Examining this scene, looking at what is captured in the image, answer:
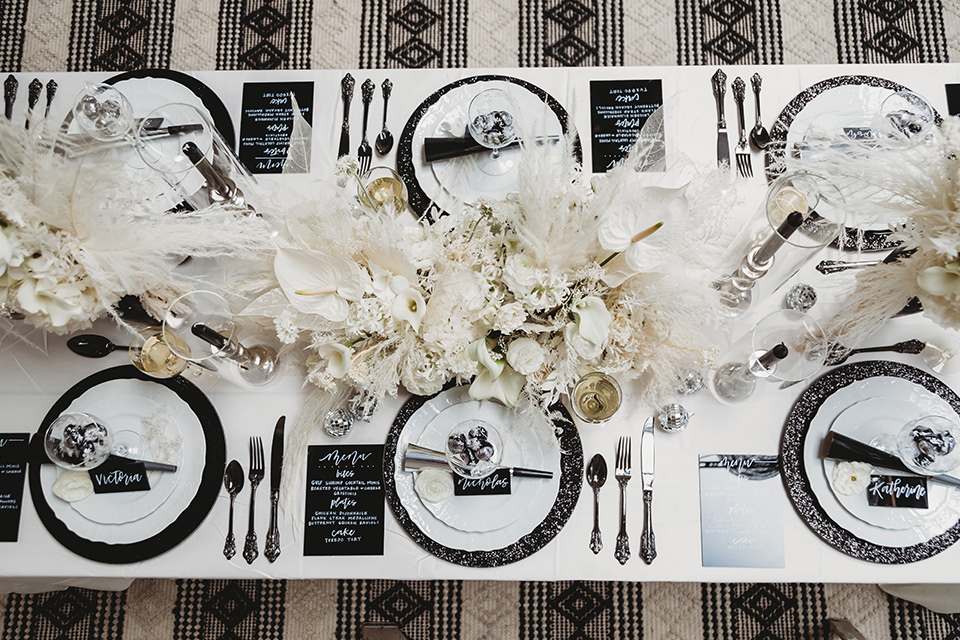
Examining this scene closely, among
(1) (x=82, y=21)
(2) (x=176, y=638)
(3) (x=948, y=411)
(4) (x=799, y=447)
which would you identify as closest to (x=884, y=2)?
(3) (x=948, y=411)

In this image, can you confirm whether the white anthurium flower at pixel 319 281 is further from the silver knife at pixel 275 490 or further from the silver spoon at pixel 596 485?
the silver spoon at pixel 596 485

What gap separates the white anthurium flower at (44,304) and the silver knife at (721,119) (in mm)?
1308

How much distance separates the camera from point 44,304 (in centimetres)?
107

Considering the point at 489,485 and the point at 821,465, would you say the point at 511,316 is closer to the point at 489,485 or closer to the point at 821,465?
the point at 489,485

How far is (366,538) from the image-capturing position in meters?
1.26

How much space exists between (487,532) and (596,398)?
0.35 metres

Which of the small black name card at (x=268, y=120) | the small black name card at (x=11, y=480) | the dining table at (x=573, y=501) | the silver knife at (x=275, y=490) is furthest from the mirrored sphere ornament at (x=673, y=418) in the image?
the small black name card at (x=11, y=480)

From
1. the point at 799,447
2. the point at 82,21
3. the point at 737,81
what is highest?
the point at 82,21

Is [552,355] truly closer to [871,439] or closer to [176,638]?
[871,439]

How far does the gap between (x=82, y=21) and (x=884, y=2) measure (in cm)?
292

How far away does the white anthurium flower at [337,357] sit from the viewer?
1043 millimetres

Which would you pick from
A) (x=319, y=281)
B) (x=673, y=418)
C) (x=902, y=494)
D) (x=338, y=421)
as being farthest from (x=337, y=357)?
(x=902, y=494)

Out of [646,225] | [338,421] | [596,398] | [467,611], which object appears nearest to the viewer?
[646,225]

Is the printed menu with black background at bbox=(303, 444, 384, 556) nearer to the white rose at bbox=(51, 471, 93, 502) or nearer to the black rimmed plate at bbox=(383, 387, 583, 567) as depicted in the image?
the black rimmed plate at bbox=(383, 387, 583, 567)
